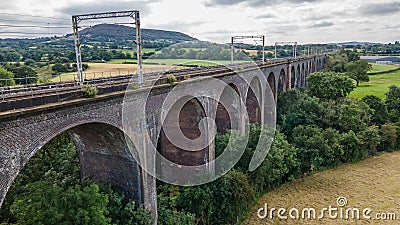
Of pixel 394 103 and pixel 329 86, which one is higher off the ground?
pixel 329 86

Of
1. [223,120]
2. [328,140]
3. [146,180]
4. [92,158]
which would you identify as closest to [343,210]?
[328,140]

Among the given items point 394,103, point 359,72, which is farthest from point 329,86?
point 359,72

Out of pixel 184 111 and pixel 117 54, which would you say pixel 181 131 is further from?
pixel 117 54

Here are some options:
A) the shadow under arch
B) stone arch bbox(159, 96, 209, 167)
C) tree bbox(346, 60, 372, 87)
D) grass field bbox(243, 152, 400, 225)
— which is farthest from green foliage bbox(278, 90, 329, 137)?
tree bbox(346, 60, 372, 87)

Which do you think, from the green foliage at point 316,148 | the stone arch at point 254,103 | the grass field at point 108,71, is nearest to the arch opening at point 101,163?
the grass field at point 108,71

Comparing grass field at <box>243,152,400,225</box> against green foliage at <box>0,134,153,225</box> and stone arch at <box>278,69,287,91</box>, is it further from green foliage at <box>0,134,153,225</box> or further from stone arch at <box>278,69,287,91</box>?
stone arch at <box>278,69,287,91</box>

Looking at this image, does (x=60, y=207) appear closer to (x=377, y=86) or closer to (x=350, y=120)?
(x=350, y=120)

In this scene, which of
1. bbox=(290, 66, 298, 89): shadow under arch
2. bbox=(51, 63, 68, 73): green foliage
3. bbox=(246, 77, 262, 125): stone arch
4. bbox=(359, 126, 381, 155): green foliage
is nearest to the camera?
bbox=(359, 126, 381, 155): green foliage
